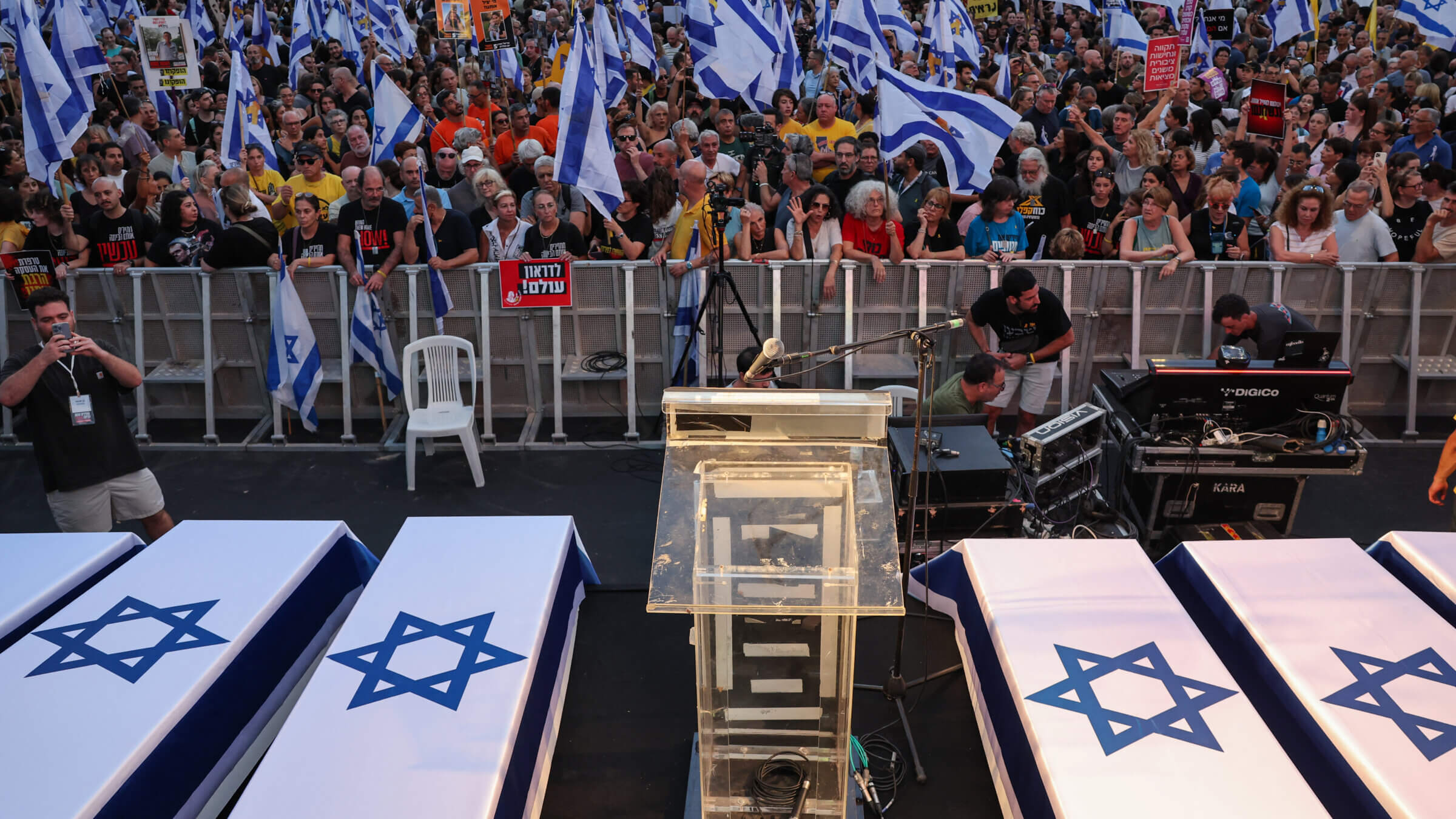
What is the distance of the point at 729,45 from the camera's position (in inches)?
367

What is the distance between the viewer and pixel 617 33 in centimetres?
1550

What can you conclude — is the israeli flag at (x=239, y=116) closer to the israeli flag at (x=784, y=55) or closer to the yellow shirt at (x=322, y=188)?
the yellow shirt at (x=322, y=188)

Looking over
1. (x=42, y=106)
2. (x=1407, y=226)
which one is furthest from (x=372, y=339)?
(x=1407, y=226)

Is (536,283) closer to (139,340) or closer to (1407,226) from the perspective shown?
(139,340)

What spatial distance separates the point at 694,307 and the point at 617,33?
913 cm

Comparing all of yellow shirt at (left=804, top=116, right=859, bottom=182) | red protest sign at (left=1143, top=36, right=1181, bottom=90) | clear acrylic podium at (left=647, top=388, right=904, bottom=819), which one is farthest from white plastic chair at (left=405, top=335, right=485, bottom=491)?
red protest sign at (left=1143, top=36, right=1181, bottom=90)

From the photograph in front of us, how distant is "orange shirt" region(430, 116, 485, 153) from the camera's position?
11203 mm

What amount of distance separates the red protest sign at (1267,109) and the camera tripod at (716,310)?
5303 mm

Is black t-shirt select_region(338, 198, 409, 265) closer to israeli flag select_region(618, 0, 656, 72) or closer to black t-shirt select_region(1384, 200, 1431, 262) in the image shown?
israeli flag select_region(618, 0, 656, 72)

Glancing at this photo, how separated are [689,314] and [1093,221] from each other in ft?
12.5

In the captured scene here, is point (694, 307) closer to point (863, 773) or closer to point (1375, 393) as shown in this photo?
point (863, 773)

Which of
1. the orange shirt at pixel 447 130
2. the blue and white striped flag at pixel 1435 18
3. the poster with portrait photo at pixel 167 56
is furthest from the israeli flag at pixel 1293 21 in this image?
the poster with portrait photo at pixel 167 56

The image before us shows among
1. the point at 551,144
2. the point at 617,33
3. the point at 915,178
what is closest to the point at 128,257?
the point at 551,144

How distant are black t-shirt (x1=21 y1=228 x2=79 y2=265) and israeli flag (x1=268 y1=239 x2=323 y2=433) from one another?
2.10 m
